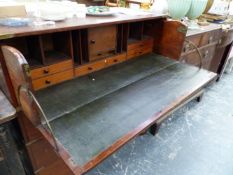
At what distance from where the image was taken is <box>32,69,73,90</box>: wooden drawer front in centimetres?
85

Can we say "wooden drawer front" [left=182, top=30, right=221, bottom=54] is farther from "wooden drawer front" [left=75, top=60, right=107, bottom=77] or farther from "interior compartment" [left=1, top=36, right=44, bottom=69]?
"interior compartment" [left=1, top=36, right=44, bottom=69]

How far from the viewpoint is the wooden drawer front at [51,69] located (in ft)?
2.69

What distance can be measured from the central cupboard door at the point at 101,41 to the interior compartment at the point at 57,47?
12 cm

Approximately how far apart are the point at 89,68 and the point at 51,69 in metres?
0.22

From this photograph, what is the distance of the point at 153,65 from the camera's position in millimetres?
1183

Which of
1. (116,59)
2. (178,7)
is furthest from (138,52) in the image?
(178,7)

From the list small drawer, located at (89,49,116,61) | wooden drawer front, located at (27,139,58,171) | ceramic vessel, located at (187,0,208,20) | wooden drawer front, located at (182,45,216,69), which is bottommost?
wooden drawer front, located at (27,139,58,171)

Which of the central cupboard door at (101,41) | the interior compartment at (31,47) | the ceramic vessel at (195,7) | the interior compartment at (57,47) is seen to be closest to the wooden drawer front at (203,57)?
the ceramic vessel at (195,7)

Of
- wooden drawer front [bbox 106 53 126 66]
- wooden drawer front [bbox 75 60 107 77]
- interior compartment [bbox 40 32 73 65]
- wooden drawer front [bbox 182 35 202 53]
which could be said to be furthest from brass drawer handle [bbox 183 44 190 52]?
interior compartment [bbox 40 32 73 65]

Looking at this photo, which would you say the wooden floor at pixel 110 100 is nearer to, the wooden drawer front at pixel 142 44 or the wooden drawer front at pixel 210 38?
the wooden drawer front at pixel 142 44

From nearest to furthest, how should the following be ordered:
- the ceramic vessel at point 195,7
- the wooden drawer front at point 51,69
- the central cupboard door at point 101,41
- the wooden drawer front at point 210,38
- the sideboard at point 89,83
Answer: the sideboard at point 89,83, the wooden drawer front at point 51,69, the central cupboard door at point 101,41, the ceramic vessel at point 195,7, the wooden drawer front at point 210,38

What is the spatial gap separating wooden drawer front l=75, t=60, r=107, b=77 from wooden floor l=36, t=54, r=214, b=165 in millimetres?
34

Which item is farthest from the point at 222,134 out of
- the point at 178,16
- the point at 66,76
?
the point at 66,76

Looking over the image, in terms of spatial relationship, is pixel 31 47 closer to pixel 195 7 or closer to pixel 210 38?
pixel 195 7
